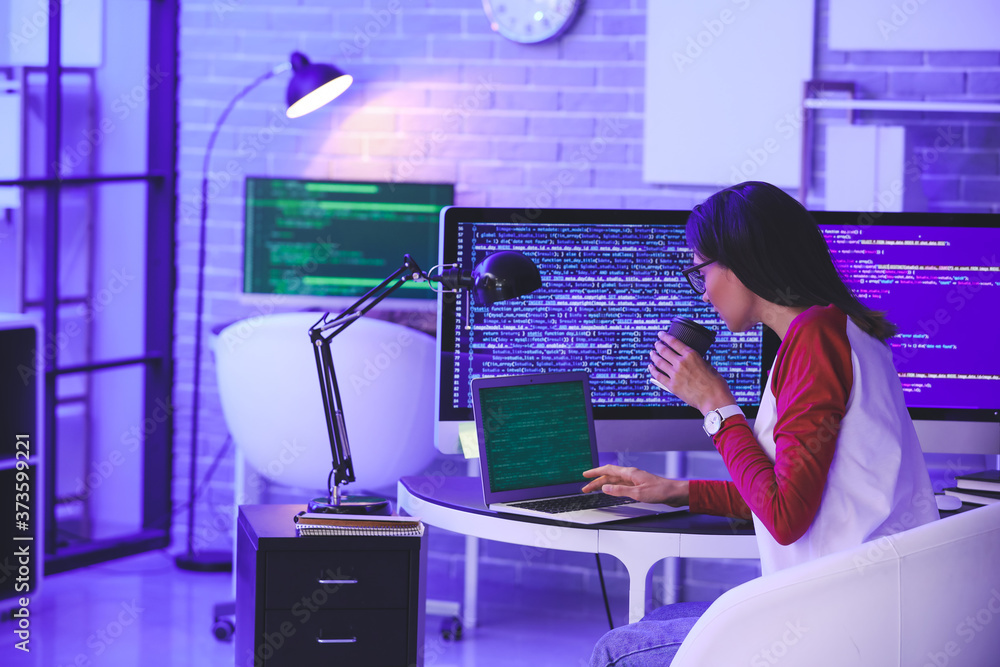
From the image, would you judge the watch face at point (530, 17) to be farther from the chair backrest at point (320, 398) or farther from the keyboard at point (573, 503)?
the keyboard at point (573, 503)

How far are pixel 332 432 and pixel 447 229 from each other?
0.42 m

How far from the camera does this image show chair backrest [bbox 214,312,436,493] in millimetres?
2951

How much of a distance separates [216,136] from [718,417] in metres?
2.52

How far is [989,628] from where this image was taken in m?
1.38

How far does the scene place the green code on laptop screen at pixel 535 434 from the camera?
193cm

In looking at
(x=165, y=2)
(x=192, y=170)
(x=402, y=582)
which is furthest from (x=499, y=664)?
(x=165, y=2)

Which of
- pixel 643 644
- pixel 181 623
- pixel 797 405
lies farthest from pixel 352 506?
pixel 181 623

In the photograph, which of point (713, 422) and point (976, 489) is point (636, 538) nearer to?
point (713, 422)

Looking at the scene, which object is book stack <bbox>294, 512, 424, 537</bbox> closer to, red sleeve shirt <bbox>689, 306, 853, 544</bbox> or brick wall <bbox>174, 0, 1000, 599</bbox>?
red sleeve shirt <bbox>689, 306, 853, 544</bbox>

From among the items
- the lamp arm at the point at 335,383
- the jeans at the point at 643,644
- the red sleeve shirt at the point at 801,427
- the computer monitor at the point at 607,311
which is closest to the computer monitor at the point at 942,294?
the computer monitor at the point at 607,311

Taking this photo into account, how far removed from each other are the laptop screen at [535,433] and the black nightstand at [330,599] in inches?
8.4

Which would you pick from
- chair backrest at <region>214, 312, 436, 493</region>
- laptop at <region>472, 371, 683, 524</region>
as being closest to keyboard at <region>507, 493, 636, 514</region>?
laptop at <region>472, 371, 683, 524</region>

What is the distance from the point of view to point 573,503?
1.93 metres

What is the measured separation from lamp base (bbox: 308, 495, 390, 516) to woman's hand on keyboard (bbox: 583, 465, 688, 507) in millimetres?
401
